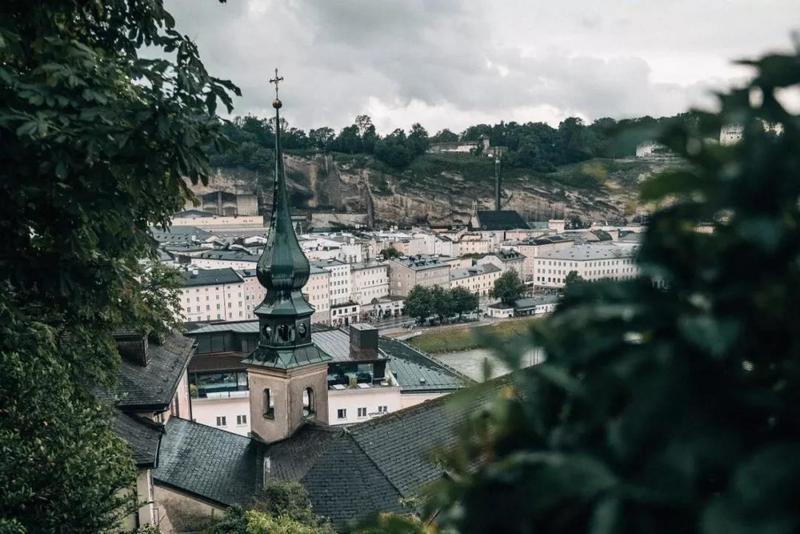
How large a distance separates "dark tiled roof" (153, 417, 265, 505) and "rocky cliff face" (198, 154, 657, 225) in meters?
127

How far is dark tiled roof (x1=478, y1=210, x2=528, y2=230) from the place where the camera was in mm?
133500

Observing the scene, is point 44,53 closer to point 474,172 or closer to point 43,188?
point 43,188

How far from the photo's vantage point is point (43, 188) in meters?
5.39

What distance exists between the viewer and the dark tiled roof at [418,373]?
108 ft

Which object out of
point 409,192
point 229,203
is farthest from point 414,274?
point 229,203

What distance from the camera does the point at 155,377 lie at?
16.1 metres

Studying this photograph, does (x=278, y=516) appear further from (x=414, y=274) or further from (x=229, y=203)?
(x=229, y=203)

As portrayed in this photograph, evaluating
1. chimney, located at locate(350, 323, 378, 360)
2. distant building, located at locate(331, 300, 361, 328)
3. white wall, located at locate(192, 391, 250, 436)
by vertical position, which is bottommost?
distant building, located at locate(331, 300, 361, 328)

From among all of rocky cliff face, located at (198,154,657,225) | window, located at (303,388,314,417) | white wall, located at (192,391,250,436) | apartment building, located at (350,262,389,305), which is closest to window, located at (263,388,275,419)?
window, located at (303,388,314,417)

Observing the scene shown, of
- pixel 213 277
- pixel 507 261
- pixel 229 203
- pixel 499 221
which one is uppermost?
pixel 229 203

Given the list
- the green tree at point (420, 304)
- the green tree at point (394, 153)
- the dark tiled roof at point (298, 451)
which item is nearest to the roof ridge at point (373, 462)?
the dark tiled roof at point (298, 451)

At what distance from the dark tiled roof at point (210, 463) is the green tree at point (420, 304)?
207 ft

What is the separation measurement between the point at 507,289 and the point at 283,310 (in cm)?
7218

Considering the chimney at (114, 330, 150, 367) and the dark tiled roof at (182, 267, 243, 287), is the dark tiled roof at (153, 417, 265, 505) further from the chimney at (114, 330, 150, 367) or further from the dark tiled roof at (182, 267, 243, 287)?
the dark tiled roof at (182, 267, 243, 287)
